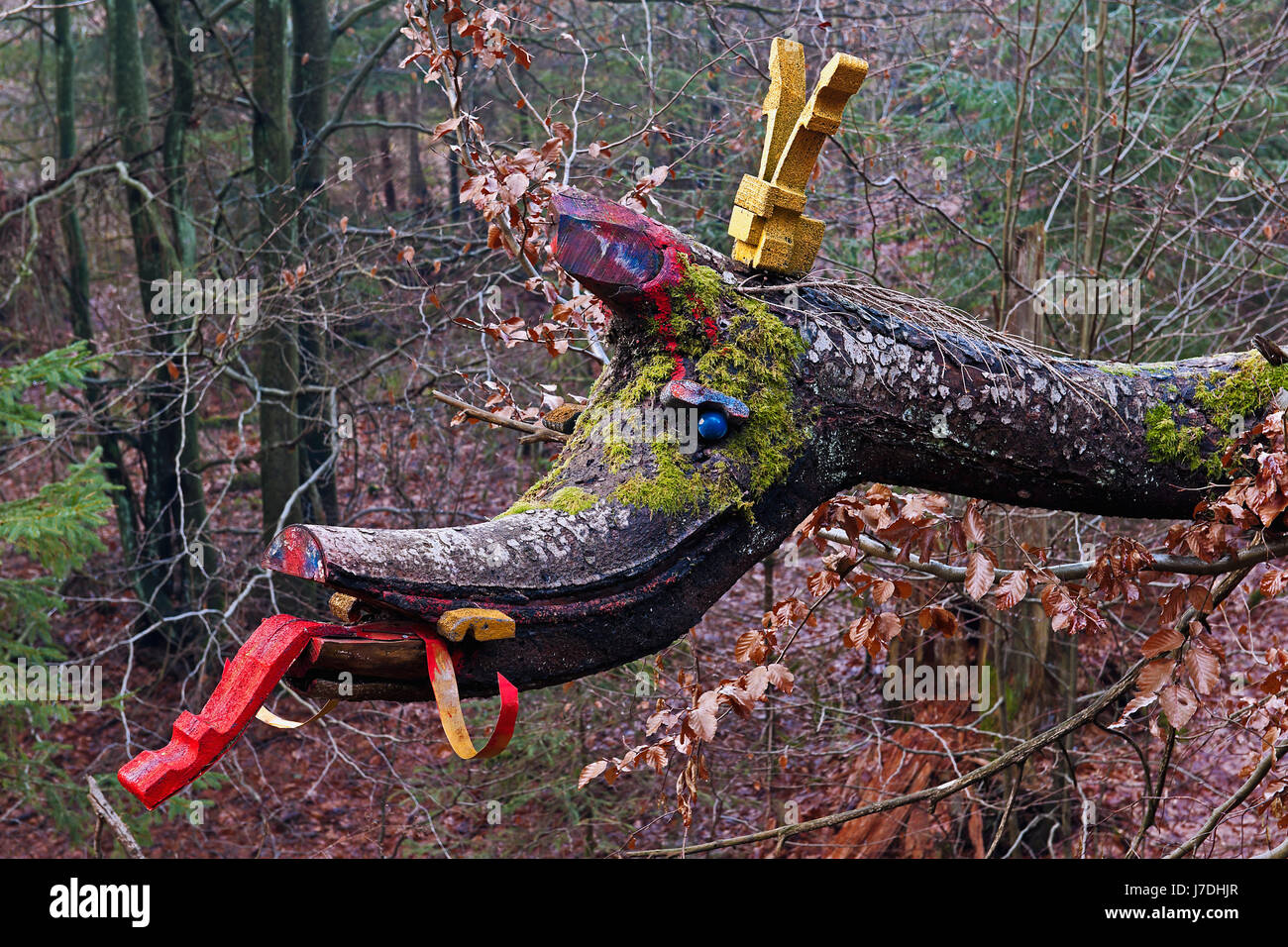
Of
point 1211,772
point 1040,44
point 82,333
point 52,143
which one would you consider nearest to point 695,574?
point 1211,772

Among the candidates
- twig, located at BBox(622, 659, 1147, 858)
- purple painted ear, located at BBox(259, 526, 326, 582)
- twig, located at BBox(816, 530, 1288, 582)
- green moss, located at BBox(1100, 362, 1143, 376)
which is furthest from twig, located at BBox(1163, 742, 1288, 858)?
purple painted ear, located at BBox(259, 526, 326, 582)

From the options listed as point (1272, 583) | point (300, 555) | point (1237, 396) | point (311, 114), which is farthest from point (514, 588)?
point (311, 114)

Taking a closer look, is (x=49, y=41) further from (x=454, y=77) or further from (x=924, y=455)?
(x=924, y=455)

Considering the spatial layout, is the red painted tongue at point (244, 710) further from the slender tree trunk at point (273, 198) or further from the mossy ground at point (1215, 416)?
the slender tree trunk at point (273, 198)

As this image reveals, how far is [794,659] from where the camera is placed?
7703mm

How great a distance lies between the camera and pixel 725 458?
6.85 feet

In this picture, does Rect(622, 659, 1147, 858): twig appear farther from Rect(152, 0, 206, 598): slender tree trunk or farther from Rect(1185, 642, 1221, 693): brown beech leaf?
Rect(152, 0, 206, 598): slender tree trunk

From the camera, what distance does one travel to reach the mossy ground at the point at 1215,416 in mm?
2387

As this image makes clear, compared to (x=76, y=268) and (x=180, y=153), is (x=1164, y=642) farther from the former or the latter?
(x=76, y=268)

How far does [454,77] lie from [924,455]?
2112mm

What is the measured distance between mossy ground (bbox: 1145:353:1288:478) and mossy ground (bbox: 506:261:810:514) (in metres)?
0.81

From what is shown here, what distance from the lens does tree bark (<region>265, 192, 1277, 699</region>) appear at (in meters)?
1.80

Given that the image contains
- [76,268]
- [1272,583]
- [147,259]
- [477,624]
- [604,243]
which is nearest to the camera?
[477,624]

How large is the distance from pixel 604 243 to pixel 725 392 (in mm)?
357
